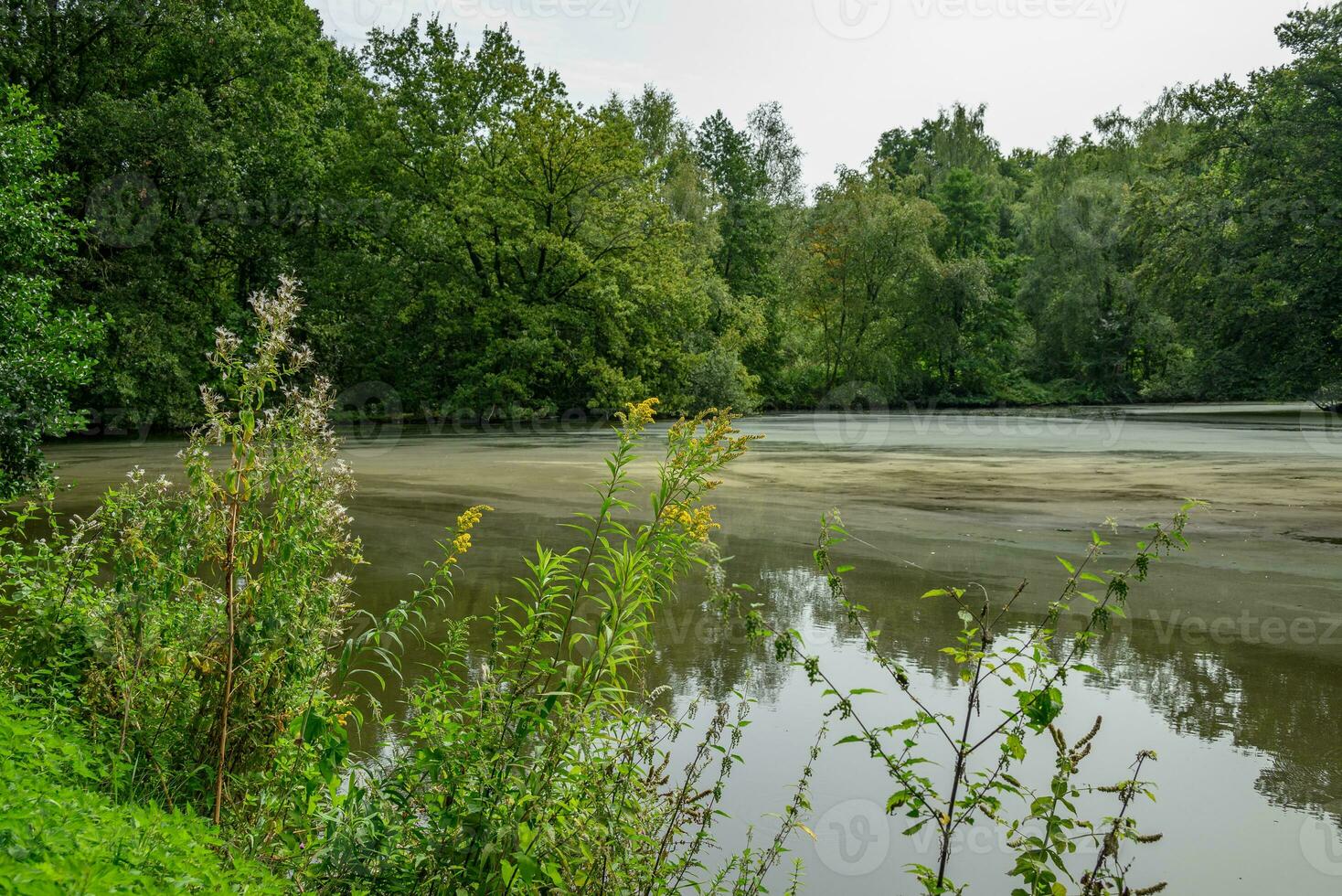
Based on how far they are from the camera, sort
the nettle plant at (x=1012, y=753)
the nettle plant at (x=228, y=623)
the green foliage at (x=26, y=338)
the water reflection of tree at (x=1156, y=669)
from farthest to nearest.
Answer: the green foliage at (x=26, y=338) < the water reflection of tree at (x=1156, y=669) < the nettle plant at (x=228, y=623) < the nettle plant at (x=1012, y=753)

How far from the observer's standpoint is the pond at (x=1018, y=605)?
12.5 ft

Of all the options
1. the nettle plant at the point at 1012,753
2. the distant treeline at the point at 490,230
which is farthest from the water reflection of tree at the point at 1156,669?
the distant treeline at the point at 490,230

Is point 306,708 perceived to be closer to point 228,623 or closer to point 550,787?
point 228,623

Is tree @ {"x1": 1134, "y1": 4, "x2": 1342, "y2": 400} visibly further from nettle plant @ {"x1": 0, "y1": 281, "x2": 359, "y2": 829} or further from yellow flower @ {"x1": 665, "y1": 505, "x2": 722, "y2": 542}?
nettle plant @ {"x1": 0, "y1": 281, "x2": 359, "y2": 829}

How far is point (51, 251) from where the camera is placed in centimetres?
1097

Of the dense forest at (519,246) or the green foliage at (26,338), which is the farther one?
the dense forest at (519,246)

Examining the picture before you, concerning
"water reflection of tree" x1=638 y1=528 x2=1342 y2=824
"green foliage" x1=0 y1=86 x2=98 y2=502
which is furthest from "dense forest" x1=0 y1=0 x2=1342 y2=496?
"water reflection of tree" x1=638 y1=528 x2=1342 y2=824

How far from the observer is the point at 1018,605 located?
7.18 meters

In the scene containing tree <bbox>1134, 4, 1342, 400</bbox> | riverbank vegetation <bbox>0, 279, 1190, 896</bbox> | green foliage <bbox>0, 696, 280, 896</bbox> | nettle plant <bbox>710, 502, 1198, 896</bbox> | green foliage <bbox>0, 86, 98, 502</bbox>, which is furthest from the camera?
tree <bbox>1134, 4, 1342, 400</bbox>

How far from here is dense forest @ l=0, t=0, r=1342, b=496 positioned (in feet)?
84.0

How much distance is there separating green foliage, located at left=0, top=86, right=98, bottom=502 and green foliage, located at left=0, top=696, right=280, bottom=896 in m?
8.86

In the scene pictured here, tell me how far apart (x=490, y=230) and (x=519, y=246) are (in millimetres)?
1157

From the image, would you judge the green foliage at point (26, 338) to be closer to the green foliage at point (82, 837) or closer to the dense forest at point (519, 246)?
the dense forest at point (519, 246)

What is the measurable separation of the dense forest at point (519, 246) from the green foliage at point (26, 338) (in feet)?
0.22
